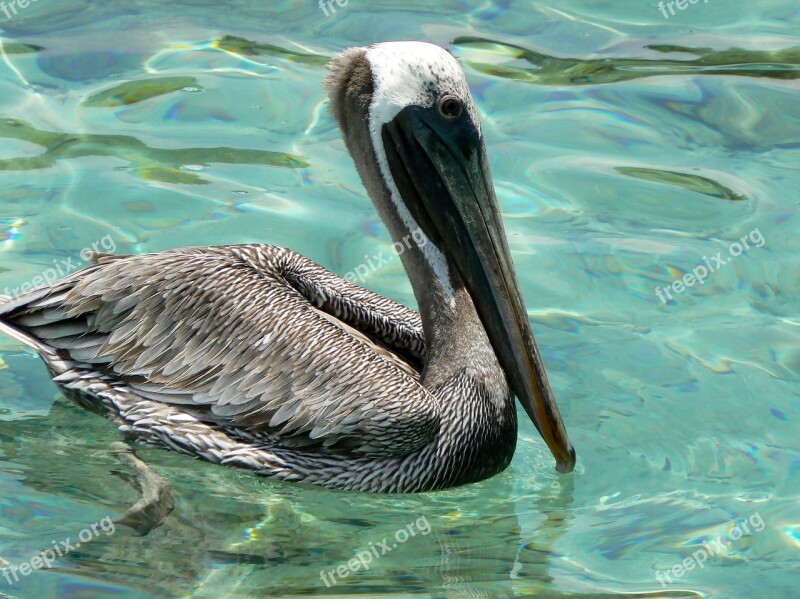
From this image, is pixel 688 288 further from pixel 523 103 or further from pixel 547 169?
pixel 523 103

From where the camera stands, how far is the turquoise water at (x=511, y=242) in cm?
484

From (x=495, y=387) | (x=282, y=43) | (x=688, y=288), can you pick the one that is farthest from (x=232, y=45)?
(x=495, y=387)

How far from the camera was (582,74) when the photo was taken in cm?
905

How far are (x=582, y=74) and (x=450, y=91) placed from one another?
13.6ft

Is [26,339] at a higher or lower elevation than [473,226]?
lower
